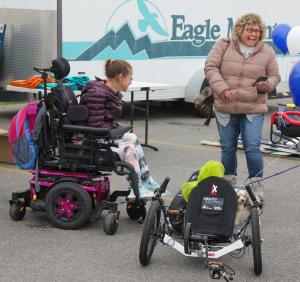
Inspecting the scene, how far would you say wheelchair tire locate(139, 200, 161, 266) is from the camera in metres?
4.43

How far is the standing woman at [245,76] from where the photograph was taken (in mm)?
6102

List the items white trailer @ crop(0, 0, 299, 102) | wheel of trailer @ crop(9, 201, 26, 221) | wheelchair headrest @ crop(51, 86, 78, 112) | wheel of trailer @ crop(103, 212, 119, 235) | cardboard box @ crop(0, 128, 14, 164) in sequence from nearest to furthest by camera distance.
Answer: wheel of trailer @ crop(103, 212, 119, 235)
wheelchair headrest @ crop(51, 86, 78, 112)
wheel of trailer @ crop(9, 201, 26, 221)
cardboard box @ crop(0, 128, 14, 164)
white trailer @ crop(0, 0, 299, 102)

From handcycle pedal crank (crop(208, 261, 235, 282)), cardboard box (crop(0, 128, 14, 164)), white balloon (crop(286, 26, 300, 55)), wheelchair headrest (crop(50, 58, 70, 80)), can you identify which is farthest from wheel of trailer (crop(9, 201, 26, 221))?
white balloon (crop(286, 26, 300, 55))

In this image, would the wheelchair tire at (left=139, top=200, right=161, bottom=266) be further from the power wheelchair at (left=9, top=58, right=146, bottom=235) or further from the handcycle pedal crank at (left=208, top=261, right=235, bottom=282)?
the power wheelchair at (left=9, top=58, right=146, bottom=235)

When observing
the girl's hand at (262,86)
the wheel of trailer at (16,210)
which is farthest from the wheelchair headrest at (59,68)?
the girl's hand at (262,86)

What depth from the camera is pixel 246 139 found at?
6285 millimetres

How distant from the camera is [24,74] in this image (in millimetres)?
9992

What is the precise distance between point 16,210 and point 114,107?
113 cm

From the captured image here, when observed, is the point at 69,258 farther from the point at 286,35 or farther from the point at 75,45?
the point at 286,35

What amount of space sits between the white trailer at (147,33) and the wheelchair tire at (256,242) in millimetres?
5777

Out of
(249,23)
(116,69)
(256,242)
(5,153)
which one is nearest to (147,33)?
(5,153)

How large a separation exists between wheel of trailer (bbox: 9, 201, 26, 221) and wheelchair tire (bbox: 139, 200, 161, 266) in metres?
1.37

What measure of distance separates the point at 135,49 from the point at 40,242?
606 centimetres

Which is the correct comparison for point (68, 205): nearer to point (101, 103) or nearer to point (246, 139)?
point (101, 103)
